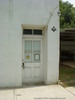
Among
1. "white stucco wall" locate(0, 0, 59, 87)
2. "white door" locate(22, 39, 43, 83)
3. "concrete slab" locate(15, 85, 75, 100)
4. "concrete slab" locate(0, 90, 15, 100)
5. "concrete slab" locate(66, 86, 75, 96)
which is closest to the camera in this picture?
"concrete slab" locate(0, 90, 15, 100)

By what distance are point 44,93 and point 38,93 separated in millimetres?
232

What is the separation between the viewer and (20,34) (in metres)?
7.71

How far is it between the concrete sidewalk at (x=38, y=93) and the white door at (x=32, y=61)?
91cm

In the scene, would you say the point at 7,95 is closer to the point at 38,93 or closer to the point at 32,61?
the point at 38,93

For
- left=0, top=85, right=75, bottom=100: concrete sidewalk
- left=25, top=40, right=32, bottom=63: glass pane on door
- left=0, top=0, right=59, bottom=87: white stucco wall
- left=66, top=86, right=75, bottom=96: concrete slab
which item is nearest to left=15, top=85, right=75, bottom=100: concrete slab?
left=0, top=85, right=75, bottom=100: concrete sidewalk

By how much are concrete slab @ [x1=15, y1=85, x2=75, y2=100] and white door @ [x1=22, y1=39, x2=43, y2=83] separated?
3.07 feet

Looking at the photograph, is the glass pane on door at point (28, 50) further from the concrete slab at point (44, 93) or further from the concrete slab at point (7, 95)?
the concrete slab at point (7, 95)

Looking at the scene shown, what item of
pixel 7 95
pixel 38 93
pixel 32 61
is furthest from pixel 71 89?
pixel 7 95

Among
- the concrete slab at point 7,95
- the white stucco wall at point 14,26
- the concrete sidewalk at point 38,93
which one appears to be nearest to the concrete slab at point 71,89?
the concrete sidewalk at point 38,93

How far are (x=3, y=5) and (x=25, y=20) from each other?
1134 mm

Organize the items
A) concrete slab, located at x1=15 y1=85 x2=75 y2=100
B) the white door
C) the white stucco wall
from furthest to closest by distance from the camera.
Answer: the white door → the white stucco wall → concrete slab, located at x1=15 y1=85 x2=75 y2=100

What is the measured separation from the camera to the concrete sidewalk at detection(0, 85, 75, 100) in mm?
6254

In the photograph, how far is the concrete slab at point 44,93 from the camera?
20.6ft

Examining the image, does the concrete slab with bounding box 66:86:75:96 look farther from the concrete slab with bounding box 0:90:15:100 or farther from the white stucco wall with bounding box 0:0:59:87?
the concrete slab with bounding box 0:90:15:100
